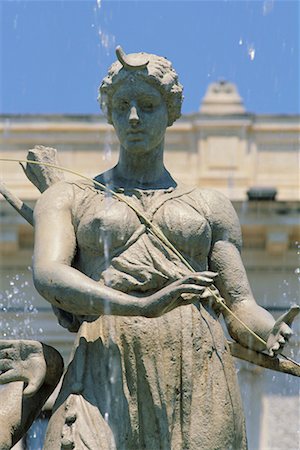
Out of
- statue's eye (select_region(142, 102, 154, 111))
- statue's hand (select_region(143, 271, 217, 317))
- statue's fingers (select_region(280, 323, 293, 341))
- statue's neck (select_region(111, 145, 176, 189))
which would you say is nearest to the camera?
statue's hand (select_region(143, 271, 217, 317))

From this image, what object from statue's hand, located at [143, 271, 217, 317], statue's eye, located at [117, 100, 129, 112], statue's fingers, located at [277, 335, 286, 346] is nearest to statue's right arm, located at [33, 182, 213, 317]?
statue's hand, located at [143, 271, 217, 317]

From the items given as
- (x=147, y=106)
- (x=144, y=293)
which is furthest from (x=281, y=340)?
(x=147, y=106)

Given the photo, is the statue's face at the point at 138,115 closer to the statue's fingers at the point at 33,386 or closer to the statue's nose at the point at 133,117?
the statue's nose at the point at 133,117

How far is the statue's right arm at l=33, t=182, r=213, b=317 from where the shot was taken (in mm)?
7391

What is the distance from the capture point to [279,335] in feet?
25.4

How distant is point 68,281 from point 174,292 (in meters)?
0.44

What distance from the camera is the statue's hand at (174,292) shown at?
290 inches

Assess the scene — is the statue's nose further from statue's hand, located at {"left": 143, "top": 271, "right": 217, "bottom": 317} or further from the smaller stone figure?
the smaller stone figure

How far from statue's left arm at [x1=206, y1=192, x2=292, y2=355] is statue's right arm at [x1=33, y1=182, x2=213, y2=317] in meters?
0.53

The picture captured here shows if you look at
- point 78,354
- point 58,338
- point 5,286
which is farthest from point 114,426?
point 5,286

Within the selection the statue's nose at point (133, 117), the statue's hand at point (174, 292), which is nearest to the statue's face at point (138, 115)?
the statue's nose at point (133, 117)

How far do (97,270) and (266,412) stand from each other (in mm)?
16819

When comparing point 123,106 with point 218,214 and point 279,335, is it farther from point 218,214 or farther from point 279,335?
point 279,335

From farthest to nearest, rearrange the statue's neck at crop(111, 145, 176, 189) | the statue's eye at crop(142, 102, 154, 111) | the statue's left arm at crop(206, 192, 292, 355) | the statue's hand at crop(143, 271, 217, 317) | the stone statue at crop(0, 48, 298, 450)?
the statue's neck at crop(111, 145, 176, 189) → the statue's eye at crop(142, 102, 154, 111) → the statue's left arm at crop(206, 192, 292, 355) → the stone statue at crop(0, 48, 298, 450) → the statue's hand at crop(143, 271, 217, 317)
